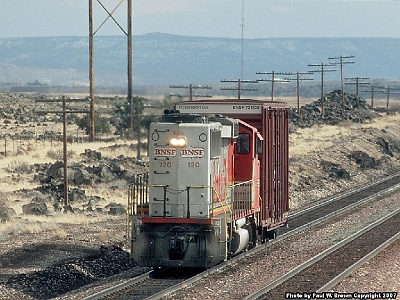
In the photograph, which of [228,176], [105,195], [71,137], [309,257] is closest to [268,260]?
[309,257]

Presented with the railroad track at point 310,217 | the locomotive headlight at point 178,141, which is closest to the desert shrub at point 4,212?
the railroad track at point 310,217

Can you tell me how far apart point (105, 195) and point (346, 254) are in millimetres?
16547

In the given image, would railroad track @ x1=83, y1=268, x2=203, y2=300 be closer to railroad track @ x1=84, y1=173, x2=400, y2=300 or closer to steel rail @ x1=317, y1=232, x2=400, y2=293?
railroad track @ x1=84, y1=173, x2=400, y2=300

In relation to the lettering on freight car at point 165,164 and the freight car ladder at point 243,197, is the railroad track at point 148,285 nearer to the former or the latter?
the freight car ladder at point 243,197

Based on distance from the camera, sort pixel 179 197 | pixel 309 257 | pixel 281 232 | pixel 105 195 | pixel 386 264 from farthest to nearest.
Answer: pixel 105 195 → pixel 281 232 → pixel 309 257 → pixel 386 264 → pixel 179 197

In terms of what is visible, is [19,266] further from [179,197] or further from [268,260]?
[268,260]

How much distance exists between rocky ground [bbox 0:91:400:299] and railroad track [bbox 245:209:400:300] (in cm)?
467

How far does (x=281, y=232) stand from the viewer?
29.0 meters

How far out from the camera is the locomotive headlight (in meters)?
20.0

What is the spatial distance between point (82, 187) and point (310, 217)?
1160 cm

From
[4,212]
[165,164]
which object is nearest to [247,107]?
[165,164]

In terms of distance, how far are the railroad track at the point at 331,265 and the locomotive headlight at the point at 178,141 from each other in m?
3.68

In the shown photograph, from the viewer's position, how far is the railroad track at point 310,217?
60.3 ft

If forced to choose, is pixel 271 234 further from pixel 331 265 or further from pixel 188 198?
pixel 188 198
